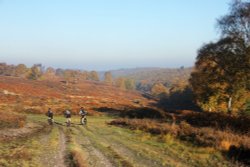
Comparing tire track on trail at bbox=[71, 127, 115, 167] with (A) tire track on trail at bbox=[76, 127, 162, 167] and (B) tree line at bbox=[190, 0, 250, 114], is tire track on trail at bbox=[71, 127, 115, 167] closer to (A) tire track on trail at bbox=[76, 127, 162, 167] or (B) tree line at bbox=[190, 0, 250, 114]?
(A) tire track on trail at bbox=[76, 127, 162, 167]

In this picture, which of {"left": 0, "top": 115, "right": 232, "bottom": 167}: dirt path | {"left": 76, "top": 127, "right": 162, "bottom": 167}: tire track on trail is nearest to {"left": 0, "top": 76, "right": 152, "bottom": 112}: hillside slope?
{"left": 0, "top": 115, "right": 232, "bottom": 167}: dirt path

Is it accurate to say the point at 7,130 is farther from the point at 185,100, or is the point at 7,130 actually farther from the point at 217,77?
the point at 185,100

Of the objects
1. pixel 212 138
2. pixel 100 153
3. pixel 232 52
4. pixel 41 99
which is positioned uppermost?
pixel 232 52

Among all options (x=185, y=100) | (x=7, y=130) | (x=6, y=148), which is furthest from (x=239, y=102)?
(x=185, y=100)

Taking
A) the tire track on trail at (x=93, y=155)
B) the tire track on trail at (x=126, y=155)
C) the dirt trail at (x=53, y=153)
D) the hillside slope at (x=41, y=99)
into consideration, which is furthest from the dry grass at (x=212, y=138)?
the hillside slope at (x=41, y=99)

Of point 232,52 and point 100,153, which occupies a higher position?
point 232,52

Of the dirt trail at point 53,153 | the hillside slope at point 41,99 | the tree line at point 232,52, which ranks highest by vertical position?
the tree line at point 232,52

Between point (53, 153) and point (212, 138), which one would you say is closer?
point (53, 153)

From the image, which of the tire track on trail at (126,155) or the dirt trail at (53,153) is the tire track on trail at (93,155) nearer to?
the tire track on trail at (126,155)

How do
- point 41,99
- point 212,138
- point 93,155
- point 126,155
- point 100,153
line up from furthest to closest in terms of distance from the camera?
point 41,99 → point 212,138 → point 100,153 → point 126,155 → point 93,155

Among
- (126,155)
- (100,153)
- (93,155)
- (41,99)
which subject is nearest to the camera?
(93,155)

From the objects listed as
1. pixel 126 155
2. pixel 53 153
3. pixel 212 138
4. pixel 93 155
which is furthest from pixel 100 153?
pixel 212 138

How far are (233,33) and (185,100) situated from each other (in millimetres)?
111134

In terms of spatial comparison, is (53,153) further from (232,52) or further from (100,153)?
(232,52)
